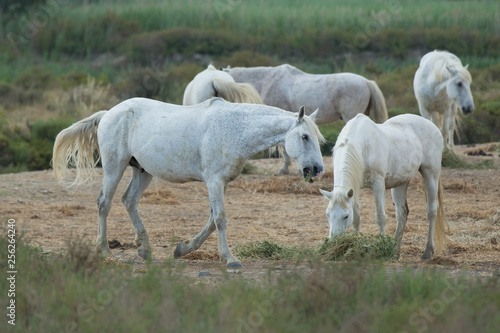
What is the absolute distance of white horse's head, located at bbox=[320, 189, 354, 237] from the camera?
619cm

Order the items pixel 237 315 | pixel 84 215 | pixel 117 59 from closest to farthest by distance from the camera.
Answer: pixel 237 315 → pixel 84 215 → pixel 117 59

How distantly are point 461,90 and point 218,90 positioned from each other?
4634mm

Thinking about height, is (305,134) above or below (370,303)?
above

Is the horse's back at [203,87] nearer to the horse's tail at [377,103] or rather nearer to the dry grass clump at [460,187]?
the horse's tail at [377,103]

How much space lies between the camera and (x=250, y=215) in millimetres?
9742

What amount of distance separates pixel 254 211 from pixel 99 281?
5.66m

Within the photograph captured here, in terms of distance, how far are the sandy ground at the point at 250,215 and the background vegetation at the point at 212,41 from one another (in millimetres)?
9243

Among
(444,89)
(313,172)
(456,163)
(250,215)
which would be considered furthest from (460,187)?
(313,172)

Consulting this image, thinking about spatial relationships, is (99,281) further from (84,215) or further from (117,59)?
(117,59)

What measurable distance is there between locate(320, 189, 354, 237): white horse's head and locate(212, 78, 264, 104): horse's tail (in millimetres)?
3337

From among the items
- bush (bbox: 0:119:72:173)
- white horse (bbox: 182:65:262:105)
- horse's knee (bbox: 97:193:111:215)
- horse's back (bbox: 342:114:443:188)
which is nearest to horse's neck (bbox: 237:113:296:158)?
horse's back (bbox: 342:114:443:188)

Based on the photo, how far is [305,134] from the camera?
5941 mm

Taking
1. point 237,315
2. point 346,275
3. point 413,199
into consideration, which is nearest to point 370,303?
point 346,275

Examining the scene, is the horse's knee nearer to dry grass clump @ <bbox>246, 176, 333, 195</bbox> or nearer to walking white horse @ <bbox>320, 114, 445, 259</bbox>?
walking white horse @ <bbox>320, 114, 445, 259</bbox>
